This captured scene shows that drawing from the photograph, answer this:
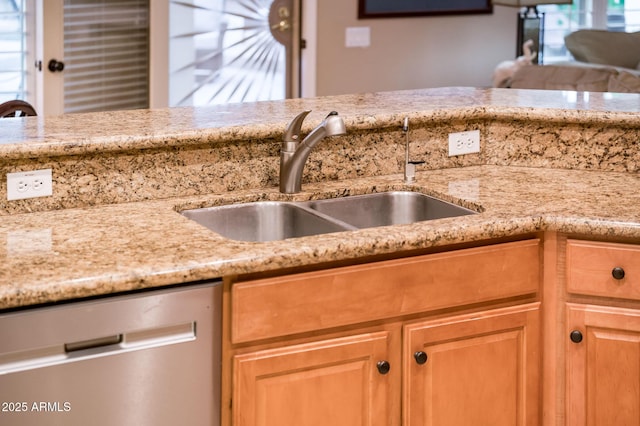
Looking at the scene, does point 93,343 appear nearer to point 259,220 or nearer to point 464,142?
point 259,220

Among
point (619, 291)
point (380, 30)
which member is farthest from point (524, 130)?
point (380, 30)

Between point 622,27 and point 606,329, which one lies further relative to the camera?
point 622,27

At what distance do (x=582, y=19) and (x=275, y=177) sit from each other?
680cm

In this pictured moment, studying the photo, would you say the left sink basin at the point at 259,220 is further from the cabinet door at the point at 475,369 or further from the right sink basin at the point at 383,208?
the cabinet door at the point at 475,369

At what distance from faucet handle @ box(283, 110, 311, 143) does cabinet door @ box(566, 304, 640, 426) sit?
32.7 inches

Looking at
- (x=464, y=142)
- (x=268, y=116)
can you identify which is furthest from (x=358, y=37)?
(x=268, y=116)

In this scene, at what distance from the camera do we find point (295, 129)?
2.53 metres

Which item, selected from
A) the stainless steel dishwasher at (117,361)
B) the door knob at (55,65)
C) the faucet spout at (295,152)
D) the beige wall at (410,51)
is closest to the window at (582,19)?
the beige wall at (410,51)

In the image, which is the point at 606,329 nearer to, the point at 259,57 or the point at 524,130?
the point at 524,130

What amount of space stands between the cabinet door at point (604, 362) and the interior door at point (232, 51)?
4.03 m

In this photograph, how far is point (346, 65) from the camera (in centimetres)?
729

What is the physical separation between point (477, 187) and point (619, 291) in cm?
52

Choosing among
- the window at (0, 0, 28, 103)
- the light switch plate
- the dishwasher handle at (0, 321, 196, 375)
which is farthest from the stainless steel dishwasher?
the light switch plate

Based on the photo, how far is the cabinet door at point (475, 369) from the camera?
2.27m
